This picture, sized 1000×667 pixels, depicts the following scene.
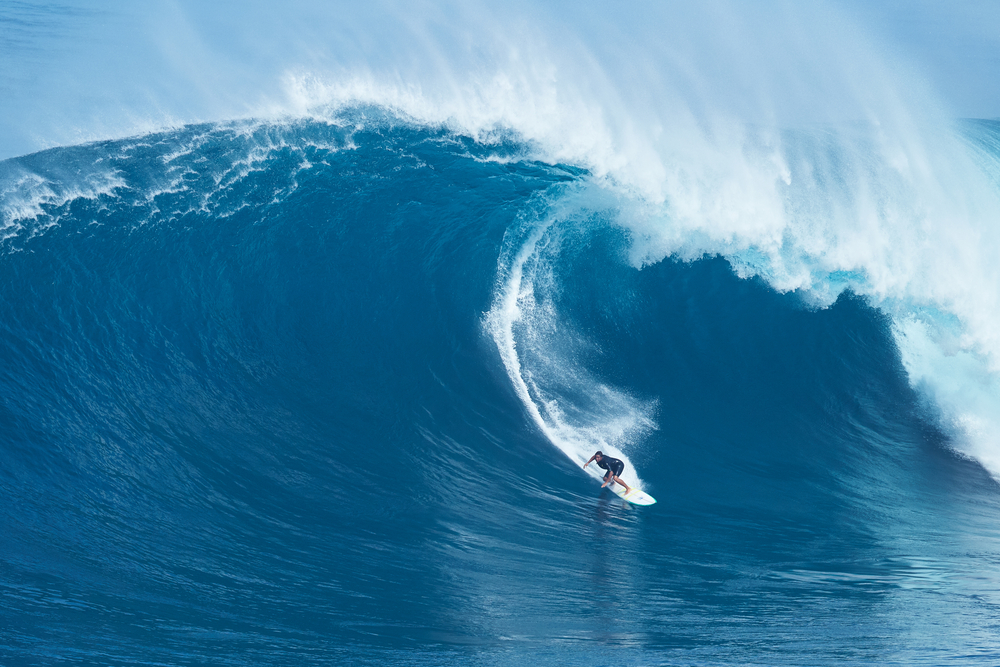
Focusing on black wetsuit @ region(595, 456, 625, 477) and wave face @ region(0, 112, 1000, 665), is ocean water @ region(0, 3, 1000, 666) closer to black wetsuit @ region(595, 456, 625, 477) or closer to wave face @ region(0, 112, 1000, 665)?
wave face @ region(0, 112, 1000, 665)

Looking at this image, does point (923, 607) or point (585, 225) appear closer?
point (923, 607)

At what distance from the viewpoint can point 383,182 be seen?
13.0 m

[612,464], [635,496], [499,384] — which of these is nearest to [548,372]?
[499,384]

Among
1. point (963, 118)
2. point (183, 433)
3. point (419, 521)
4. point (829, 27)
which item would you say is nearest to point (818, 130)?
point (829, 27)

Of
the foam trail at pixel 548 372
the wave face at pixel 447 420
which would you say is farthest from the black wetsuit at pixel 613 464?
the wave face at pixel 447 420

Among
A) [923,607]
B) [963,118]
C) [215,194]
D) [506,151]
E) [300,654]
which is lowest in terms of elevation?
[300,654]

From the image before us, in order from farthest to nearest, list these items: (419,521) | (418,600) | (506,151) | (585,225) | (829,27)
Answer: (829,27) → (506,151) → (585,225) → (419,521) → (418,600)

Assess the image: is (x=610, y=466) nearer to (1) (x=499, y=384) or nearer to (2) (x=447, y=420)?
(1) (x=499, y=384)

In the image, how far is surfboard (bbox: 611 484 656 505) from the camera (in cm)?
902

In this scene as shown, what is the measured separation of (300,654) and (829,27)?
18432 millimetres

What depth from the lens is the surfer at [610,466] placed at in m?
9.05

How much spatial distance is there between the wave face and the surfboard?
0.29 m

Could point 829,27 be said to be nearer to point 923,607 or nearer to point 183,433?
point 923,607

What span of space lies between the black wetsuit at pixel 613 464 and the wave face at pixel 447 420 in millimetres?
520
